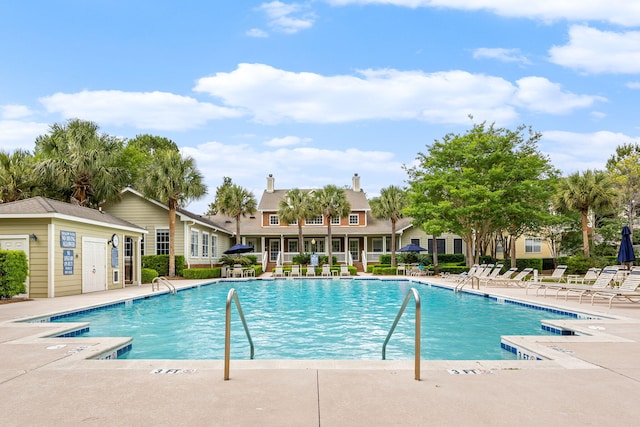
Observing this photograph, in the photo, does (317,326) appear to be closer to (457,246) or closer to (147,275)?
→ (147,275)

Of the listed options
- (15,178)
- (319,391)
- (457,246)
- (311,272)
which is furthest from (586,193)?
(15,178)

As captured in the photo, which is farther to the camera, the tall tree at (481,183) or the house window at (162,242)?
the house window at (162,242)

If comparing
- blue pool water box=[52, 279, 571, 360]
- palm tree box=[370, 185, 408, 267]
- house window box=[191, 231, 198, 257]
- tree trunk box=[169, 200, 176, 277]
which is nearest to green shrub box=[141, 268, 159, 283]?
tree trunk box=[169, 200, 176, 277]

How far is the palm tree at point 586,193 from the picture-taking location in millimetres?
30047

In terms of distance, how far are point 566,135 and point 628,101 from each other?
781 cm

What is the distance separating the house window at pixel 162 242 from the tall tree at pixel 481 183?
15023 mm

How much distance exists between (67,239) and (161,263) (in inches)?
459

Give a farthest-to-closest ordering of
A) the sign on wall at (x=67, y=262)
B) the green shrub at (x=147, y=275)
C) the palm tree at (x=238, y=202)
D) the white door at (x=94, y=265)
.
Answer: the palm tree at (x=238, y=202), the green shrub at (x=147, y=275), the white door at (x=94, y=265), the sign on wall at (x=67, y=262)

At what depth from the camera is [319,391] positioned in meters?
4.97

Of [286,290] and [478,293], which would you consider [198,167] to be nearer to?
[286,290]

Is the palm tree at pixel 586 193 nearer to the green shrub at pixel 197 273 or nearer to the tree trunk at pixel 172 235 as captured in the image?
the green shrub at pixel 197 273

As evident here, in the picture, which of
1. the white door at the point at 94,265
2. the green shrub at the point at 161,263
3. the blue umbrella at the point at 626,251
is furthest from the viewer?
the green shrub at the point at 161,263

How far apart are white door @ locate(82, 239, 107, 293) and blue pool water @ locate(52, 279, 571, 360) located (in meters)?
2.79

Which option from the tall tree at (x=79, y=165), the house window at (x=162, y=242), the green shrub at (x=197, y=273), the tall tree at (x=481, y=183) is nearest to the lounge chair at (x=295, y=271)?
the green shrub at (x=197, y=273)
